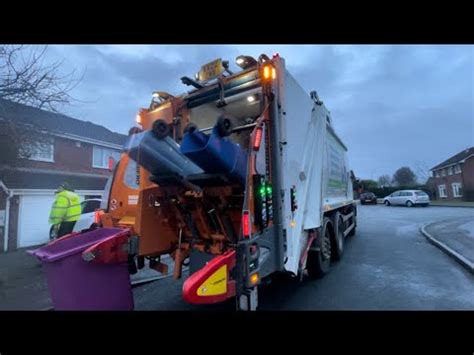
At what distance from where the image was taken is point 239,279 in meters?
2.90

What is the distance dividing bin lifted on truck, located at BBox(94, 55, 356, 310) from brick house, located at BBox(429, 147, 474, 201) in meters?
34.4

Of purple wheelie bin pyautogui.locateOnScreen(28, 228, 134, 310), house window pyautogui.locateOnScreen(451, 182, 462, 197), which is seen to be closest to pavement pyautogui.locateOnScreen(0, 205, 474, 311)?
purple wheelie bin pyautogui.locateOnScreen(28, 228, 134, 310)

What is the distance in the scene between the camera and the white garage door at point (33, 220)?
36.8 ft

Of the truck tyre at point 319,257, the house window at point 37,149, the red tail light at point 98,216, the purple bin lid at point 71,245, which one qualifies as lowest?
the truck tyre at point 319,257

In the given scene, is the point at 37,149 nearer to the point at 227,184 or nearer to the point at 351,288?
the point at 227,184

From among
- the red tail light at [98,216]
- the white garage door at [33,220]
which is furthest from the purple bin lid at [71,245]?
the white garage door at [33,220]

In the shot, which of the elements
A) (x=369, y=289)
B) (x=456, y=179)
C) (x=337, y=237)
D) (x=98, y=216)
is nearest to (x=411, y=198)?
(x=456, y=179)

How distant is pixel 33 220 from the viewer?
38.1ft

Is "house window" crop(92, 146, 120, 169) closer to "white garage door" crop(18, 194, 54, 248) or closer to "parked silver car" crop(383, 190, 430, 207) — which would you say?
"white garage door" crop(18, 194, 54, 248)

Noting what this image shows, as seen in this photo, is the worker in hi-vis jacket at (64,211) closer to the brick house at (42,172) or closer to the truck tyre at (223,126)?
the brick house at (42,172)

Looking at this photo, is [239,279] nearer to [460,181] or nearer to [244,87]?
[244,87]

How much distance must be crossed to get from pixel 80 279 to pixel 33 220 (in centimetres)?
1031

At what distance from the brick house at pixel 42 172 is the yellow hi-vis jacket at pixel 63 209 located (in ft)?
3.96
